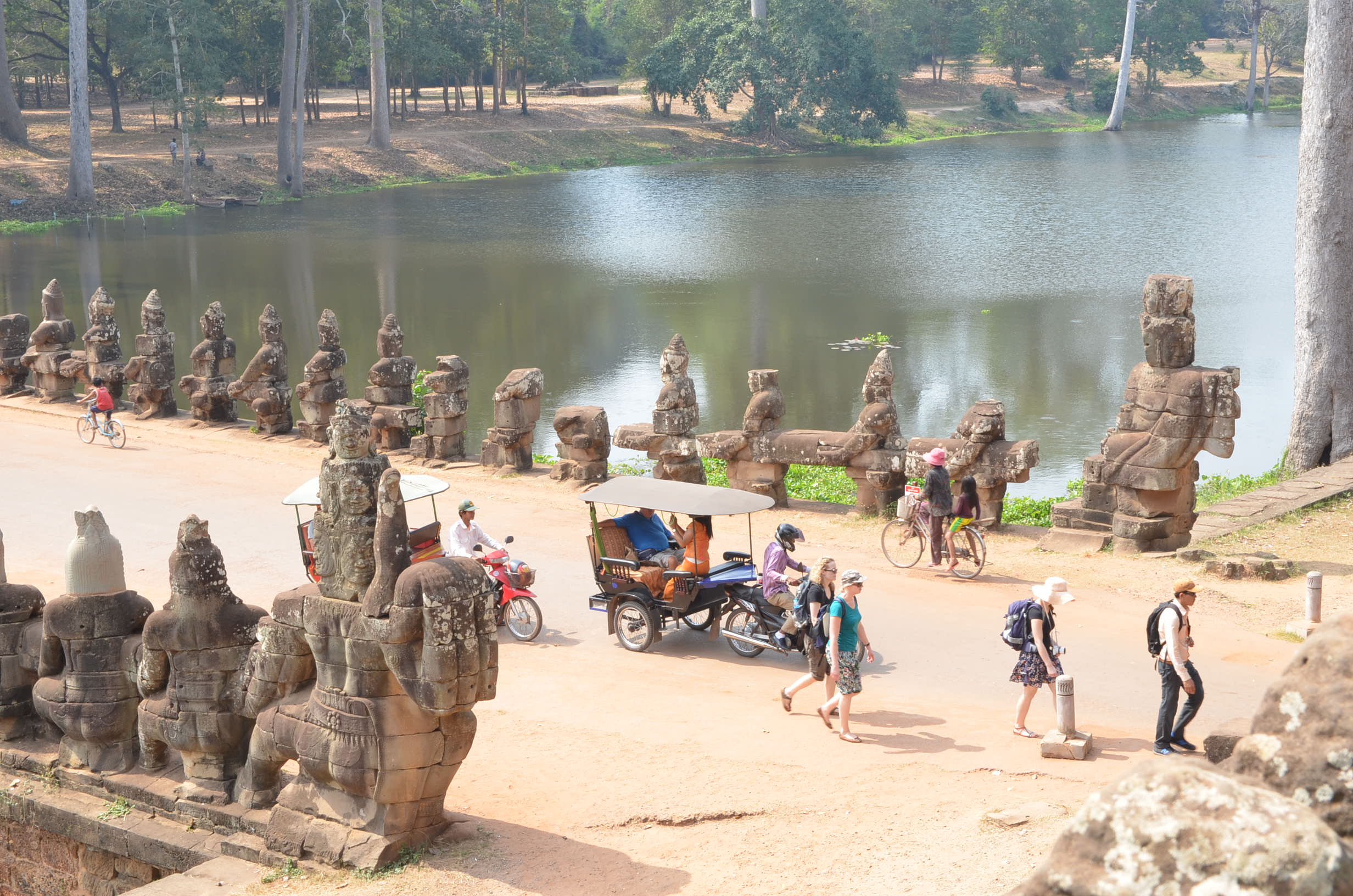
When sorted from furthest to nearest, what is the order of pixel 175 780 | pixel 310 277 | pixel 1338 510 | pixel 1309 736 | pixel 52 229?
pixel 52 229 → pixel 310 277 → pixel 1338 510 → pixel 175 780 → pixel 1309 736

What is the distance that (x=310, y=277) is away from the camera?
40688 mm

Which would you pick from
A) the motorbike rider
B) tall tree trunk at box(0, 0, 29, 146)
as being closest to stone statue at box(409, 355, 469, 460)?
the motorbike rider

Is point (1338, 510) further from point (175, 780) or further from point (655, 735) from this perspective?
point (175, 780)

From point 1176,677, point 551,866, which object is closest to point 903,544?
point 1176,677

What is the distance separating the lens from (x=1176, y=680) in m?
9.55

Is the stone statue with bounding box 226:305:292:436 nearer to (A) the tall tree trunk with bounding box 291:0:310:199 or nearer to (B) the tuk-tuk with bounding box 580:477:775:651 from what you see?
(B) the tuk-tuk with bounding box 580:477:775:651

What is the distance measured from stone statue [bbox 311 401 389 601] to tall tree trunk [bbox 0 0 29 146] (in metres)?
50.4

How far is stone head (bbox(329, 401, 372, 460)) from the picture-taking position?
8.45 m

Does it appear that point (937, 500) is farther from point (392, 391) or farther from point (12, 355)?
point (12, 355)

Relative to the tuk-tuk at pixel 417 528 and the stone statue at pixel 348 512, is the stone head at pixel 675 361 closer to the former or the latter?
the tuk-tuk at pixel 417 528

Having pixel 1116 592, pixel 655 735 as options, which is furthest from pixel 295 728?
pixel 1116 592

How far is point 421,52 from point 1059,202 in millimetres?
29674

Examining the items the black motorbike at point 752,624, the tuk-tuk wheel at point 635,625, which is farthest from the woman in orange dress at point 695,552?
the black motorbike at point 752,624

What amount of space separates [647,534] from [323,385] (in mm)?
9809
